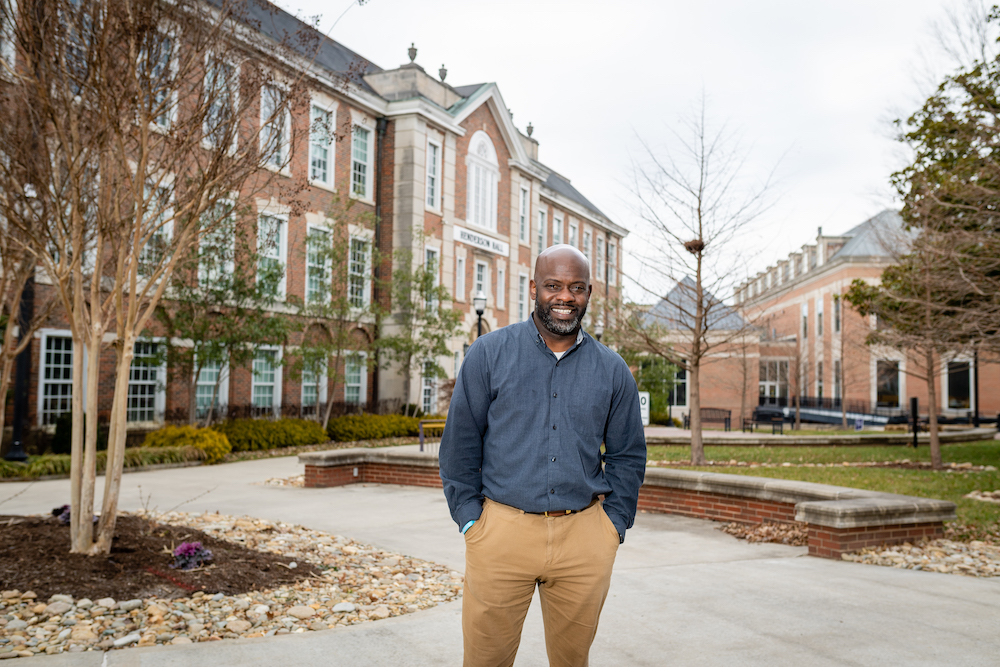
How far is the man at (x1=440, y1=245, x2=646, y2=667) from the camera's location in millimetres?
2863

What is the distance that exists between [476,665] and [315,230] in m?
21.7

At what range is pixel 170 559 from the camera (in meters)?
5.93

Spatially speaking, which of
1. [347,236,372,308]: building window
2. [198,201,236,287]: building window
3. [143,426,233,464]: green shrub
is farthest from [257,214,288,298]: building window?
[143,426,233,464]: green shrub

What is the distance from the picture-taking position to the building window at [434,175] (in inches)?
1108

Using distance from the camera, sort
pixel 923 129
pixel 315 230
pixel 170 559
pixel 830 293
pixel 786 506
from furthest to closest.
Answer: pixel 830 293 → pixel 315 230 → pixel 923 129 → pixel 786 506 → pixel 170 559

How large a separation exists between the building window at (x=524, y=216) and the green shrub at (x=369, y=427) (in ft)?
44.9

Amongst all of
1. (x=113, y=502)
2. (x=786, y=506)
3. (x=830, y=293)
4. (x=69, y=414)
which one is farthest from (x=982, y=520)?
(x=830, y=293)

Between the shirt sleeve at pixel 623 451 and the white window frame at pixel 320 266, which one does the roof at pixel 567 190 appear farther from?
the shirt sleeve at pixel 623 451

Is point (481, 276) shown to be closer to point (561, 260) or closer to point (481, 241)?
point (481, 241)

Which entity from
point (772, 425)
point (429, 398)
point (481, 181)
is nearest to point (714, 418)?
point (772, 425)

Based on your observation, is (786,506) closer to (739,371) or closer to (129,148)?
(129,148)

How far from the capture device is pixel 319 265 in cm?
2209

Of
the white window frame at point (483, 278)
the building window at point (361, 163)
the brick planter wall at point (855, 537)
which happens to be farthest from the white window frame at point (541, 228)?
the brick planter wall at point (855, 537)

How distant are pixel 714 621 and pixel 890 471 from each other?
10.6 meters
